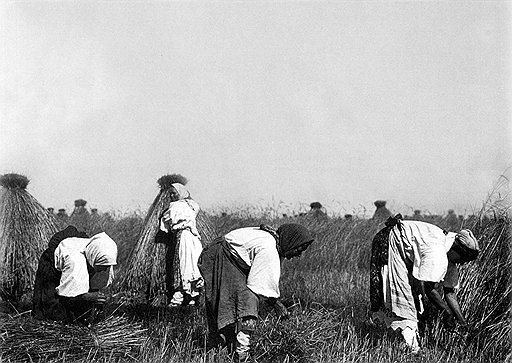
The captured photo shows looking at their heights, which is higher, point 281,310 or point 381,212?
point 281,310

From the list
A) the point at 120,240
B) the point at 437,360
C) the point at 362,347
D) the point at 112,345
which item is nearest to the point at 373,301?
the point at 362,347

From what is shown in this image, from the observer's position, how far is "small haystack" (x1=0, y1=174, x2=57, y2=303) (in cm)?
745

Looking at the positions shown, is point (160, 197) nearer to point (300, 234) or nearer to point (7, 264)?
point (7, 264)

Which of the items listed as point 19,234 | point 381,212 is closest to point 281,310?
point 19,234

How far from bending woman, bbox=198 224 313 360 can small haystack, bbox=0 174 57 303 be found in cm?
330

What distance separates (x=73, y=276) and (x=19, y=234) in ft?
9.40

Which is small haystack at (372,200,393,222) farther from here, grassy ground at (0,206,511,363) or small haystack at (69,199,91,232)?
grassy ground at (0,206,511,363)

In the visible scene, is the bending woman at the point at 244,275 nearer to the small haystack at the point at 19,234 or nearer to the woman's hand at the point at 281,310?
the woman's hand at the point at 281,310

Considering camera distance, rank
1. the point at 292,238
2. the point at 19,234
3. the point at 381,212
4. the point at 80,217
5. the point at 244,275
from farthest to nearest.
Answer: the point at 381,212 < the point at 80,217 < the point at 19,234 < the point at 244,275 < the point at 292,238

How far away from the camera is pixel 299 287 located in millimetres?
9055

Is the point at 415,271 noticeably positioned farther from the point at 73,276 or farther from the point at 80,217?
the point at 80,217

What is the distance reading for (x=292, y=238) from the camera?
15.6 ft

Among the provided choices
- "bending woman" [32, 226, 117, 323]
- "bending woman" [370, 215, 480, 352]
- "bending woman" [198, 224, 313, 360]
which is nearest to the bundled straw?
"bending woman" [32, 226, 117, 323]

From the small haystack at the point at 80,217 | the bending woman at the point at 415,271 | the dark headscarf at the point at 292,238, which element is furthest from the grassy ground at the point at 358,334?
the small haystack at the point at 80,217
